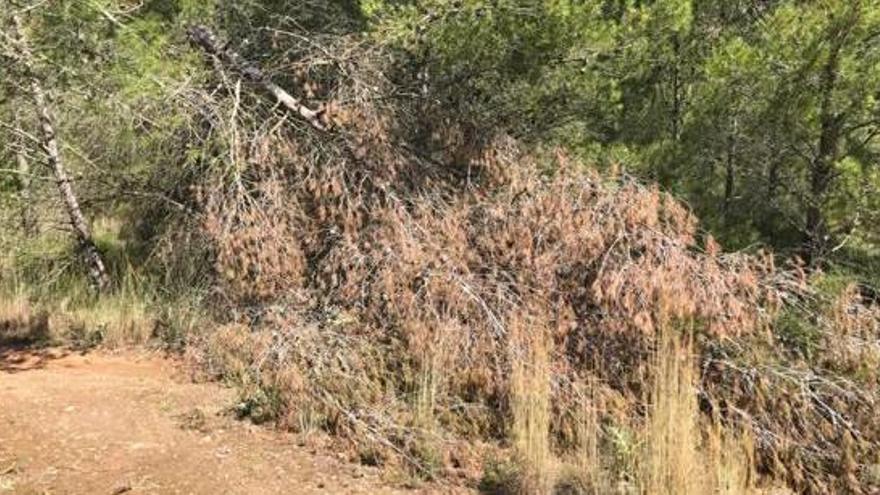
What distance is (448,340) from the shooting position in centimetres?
594

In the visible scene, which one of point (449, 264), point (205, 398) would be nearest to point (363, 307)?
point (449, 264)

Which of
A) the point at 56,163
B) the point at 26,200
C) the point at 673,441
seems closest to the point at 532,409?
the point at 673,441

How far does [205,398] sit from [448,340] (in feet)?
5.82

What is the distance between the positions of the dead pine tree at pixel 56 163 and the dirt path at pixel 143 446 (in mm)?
2139

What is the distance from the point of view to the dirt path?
4906 millimetres

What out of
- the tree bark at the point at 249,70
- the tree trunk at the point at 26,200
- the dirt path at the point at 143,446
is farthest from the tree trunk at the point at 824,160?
the tree trunk at the point at 26,200

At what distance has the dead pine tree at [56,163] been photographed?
304 inches

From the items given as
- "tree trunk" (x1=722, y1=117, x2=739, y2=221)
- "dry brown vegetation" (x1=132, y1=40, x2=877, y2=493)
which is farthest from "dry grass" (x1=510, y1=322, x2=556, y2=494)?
"tree trunk" (x1=722, y1=117, x2=739, y2=221)

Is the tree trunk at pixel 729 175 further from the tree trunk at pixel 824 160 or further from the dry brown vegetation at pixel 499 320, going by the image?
the dry brown vegetation at pixel 499 320

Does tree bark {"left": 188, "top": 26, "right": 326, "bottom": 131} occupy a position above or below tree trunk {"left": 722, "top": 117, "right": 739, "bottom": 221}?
above

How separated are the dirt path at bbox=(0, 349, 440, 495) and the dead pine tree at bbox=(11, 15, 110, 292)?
2139 mm

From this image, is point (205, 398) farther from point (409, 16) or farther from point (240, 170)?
point (409, 16)

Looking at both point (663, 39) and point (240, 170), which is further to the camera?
point (663, 39)

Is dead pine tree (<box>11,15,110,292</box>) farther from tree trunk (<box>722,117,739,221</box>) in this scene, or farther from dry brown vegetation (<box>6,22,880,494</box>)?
tree trunk (<box>722,117,739,221</box>)
